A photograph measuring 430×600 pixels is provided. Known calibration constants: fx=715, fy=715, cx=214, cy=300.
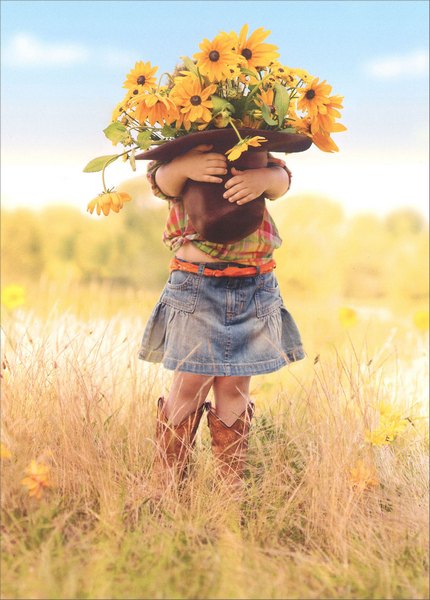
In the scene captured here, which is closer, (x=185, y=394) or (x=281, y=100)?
(x=281, y=100)

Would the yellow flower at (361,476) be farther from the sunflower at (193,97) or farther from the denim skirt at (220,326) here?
the sunflower at (193,97)

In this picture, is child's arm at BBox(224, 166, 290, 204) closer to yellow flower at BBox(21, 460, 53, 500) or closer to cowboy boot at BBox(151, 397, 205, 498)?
cowboy boot at BBox(151, 397, 205, 498)

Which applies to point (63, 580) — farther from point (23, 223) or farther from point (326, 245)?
point (23, 223)

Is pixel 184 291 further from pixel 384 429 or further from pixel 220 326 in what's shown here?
pixel 384 429

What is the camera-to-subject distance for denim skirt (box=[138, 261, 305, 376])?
2.35m

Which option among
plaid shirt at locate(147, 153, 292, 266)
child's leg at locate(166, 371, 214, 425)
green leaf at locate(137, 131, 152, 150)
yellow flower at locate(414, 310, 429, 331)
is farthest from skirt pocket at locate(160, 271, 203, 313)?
yellow flower at locate(414, 310, 429, 331)

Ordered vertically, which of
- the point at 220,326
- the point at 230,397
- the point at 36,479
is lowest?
the point at 36,479

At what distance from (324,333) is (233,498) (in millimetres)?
3325

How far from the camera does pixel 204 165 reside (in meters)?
2.21

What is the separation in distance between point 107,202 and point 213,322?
52 centimetres

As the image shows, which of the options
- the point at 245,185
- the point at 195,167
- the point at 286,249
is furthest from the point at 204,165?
the point at 286,249

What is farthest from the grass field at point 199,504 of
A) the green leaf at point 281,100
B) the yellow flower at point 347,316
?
the yellow flower at point 347,316

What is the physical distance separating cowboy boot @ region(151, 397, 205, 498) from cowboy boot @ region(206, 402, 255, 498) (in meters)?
0.07

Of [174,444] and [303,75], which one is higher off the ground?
[303,75]
